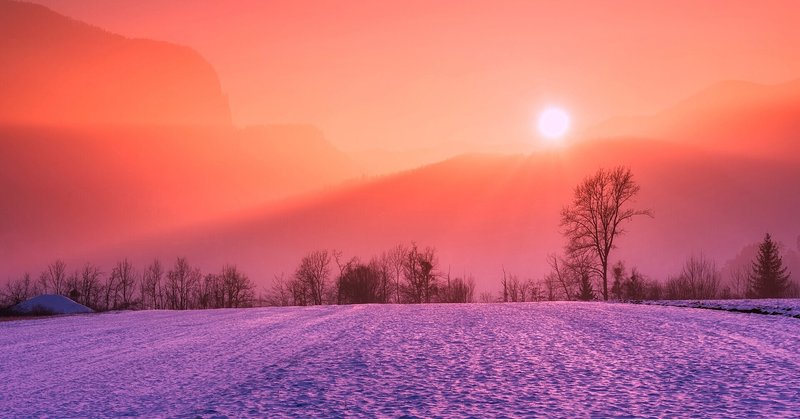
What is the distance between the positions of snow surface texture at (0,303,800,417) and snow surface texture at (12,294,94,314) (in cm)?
4328

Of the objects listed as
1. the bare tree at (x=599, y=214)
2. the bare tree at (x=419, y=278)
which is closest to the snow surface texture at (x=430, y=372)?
the bare tree at (x=599, y=214)

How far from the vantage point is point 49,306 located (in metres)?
60.8

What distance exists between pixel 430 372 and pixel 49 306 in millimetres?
61310

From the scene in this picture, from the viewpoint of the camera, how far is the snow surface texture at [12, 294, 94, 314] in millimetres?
58928

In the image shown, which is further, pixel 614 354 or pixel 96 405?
pixel 614 354

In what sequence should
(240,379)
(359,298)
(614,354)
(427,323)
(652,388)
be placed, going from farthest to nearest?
(359,298), (427,323), (614,354), (240,379), (652,388)

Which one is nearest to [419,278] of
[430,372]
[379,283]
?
[379,283]

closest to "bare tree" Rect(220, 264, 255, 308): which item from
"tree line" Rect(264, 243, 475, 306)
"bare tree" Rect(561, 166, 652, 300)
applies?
"tree line" Rect(264, 243, 475, 306)

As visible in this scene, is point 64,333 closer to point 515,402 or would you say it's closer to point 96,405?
point 96,405

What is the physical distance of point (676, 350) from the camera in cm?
1488

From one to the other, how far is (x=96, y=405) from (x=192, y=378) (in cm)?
237

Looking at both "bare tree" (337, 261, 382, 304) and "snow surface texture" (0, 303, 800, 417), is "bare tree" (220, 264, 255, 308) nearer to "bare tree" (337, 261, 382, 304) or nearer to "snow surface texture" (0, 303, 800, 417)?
"bare tree" (337, 261, 382, 304)

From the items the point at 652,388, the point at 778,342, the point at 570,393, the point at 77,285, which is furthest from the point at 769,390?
the point at 77,285

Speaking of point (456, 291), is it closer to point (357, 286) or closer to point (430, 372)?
point (357, 286)
